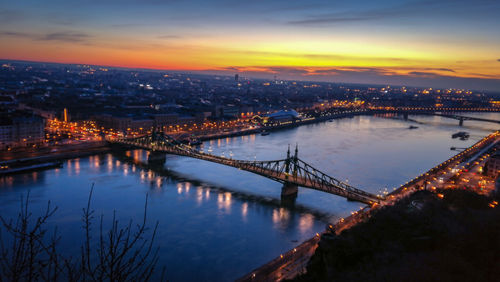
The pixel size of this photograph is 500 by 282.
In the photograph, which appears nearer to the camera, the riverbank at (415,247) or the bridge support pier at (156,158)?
the riverbank at (415,247)

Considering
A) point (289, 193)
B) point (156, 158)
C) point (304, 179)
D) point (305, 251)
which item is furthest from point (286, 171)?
point (156, 158)

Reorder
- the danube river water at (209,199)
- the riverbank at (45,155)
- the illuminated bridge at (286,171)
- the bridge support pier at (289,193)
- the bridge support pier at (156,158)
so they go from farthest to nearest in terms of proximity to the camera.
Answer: the bridge support pier at (156,158) → the riverbank at (45,155) → the bridge support pier at (289,193) → the illuminated bridge at (286,171) → the danube river water at (209,199)

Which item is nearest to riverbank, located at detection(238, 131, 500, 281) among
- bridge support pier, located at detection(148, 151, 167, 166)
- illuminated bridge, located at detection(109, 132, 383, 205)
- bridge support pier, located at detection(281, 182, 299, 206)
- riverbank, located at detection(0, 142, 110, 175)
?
illuminated bridge, located at detection(109, 132, 383, 205)

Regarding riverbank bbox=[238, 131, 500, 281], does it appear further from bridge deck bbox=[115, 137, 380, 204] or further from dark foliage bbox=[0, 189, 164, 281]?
dark foliage bbox=[0, 189, 164, 281]

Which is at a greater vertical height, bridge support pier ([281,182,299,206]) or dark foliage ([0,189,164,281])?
dark foliage ([0,189,164,281])

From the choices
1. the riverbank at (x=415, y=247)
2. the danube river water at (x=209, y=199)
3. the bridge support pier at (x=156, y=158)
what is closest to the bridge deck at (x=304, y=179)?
the bridge support pier at (x=156, y=158)

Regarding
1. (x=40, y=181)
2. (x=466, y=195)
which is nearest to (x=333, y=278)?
(x=466, y=195)

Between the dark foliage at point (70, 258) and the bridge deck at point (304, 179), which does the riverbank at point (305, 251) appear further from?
the dark foliage at point (70, 258)
